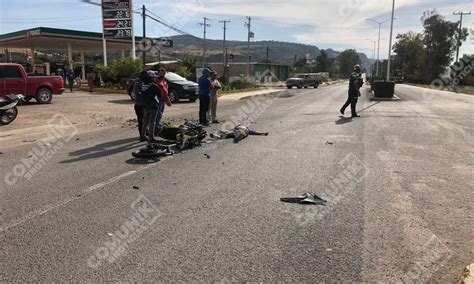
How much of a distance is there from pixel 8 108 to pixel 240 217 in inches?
462

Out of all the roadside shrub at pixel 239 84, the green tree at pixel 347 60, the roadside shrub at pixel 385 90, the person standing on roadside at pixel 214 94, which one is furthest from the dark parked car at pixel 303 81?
the green tree at pixel 347 60

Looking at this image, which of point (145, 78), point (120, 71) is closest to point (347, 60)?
point (120, 71)

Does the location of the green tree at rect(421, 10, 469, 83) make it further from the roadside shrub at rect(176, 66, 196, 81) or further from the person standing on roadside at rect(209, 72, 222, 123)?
the person standing on roadside at rect(209, 72, 222, 123)

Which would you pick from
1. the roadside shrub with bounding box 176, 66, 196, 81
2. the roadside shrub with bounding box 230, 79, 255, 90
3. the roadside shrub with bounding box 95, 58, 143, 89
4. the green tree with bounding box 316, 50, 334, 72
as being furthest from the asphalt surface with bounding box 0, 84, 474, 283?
the green tree with bounding box 316, 50, 334, 72

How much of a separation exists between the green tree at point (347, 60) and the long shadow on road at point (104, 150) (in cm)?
15959

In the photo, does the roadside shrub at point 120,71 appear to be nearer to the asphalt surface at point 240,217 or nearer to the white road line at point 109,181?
the asphalt surface at point 240,217

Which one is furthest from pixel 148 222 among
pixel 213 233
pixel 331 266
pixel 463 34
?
pixel 463 34

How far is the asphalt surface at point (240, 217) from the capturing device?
13.1 ft

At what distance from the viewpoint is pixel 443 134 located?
1246 cm

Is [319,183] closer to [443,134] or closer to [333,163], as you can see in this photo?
[333,163]

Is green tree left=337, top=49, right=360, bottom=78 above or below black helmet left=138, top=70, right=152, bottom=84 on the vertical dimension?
above

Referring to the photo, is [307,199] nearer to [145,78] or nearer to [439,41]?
[145,78]

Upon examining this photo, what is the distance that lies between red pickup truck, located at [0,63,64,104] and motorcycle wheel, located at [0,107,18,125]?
14.6 ft

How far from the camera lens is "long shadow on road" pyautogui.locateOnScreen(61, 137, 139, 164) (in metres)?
9.19
